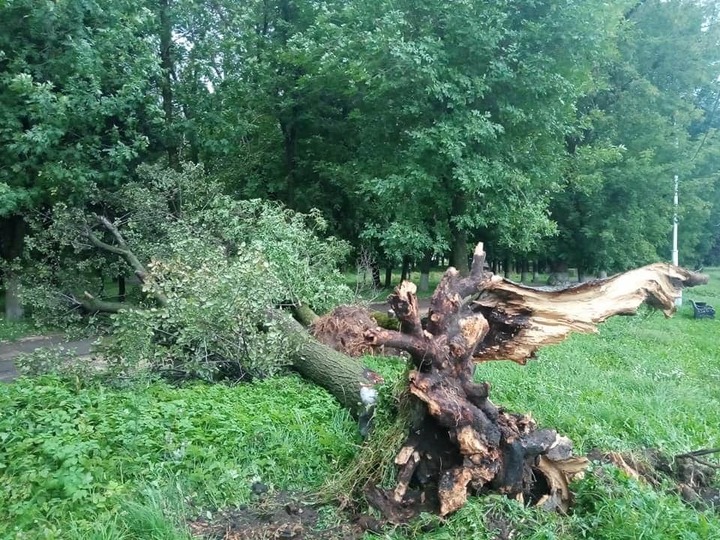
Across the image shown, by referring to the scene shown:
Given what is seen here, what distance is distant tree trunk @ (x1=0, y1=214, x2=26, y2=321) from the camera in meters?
12.2

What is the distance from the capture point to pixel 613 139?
18406 millimetres

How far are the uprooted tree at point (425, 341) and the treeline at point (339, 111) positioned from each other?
3815 millimetres

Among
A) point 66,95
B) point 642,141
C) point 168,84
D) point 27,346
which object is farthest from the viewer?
point 642,141

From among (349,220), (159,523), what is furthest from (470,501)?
(349,220)

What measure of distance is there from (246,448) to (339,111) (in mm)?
12588

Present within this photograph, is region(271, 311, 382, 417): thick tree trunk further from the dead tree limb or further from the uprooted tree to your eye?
the dead tree limb

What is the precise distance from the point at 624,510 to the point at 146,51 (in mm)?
11797

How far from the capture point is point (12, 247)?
41.4 feet

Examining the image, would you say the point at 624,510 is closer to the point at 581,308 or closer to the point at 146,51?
the point at 581,308

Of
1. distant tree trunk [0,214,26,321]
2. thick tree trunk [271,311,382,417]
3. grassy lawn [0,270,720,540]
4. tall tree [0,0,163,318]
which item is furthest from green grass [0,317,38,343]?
thick tree trunk [271,311,382,417]

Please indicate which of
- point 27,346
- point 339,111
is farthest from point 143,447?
point 339,111

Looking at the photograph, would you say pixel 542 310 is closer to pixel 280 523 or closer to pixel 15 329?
pixel 280 523

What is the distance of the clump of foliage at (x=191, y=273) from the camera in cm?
577

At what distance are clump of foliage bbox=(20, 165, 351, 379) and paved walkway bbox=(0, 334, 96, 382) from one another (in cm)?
82
